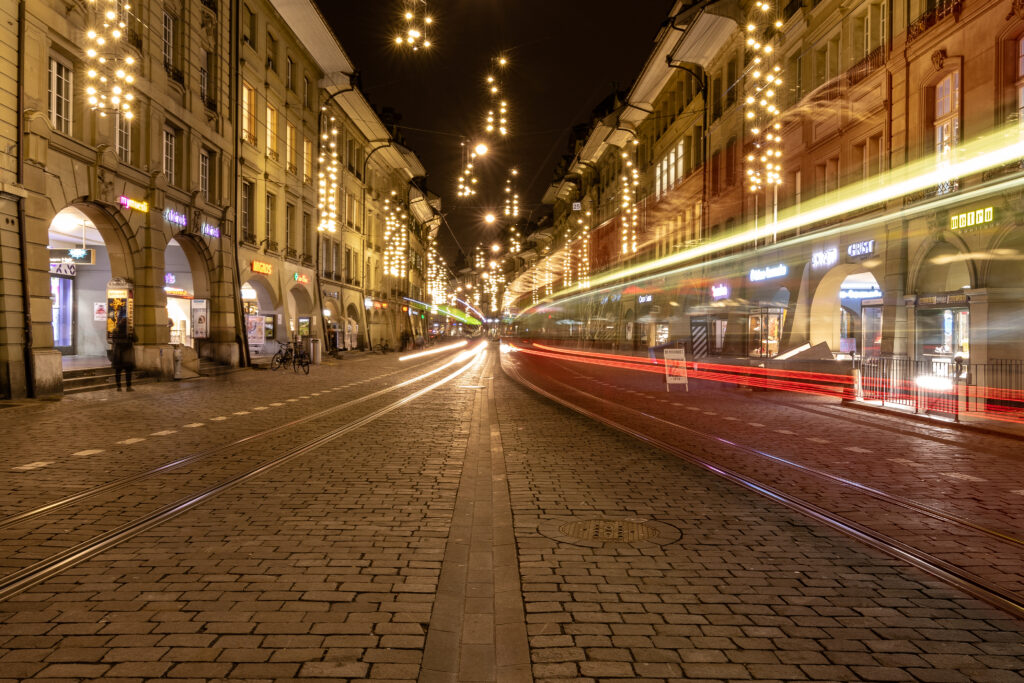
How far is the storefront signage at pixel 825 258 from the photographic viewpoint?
24.3 meters

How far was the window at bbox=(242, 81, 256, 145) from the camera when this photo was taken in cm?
2933

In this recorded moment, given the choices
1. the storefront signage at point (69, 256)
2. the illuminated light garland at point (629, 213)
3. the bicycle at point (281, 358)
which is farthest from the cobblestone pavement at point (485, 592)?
the illuminated light garland at point (629, 213)

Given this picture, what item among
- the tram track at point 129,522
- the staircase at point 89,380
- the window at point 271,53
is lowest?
the tram track at point 129,522

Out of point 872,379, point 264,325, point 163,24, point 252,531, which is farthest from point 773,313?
point 252,531

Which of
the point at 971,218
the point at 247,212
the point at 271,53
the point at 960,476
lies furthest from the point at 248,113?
the point at 960,476

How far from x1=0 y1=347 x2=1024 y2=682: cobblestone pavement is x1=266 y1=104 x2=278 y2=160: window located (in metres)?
26.4

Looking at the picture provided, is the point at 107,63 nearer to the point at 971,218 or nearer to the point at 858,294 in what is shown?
the point at 971,218

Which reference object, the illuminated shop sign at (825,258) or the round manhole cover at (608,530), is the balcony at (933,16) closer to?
the illuminated shop sign at (825,258)

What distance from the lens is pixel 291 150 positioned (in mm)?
35281

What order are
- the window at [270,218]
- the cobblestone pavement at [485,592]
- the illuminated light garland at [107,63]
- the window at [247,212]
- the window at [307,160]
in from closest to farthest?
Answer: the cobblestone pavement at [485,592], the illuminated light garland at [107,63], the window at [247,212], the window at [270,218], the window at [307,160]

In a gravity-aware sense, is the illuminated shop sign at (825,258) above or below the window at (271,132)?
below

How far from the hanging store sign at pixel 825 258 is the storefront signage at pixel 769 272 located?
202 cm

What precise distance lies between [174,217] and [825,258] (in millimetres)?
21202

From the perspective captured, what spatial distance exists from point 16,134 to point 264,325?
53.4ft
